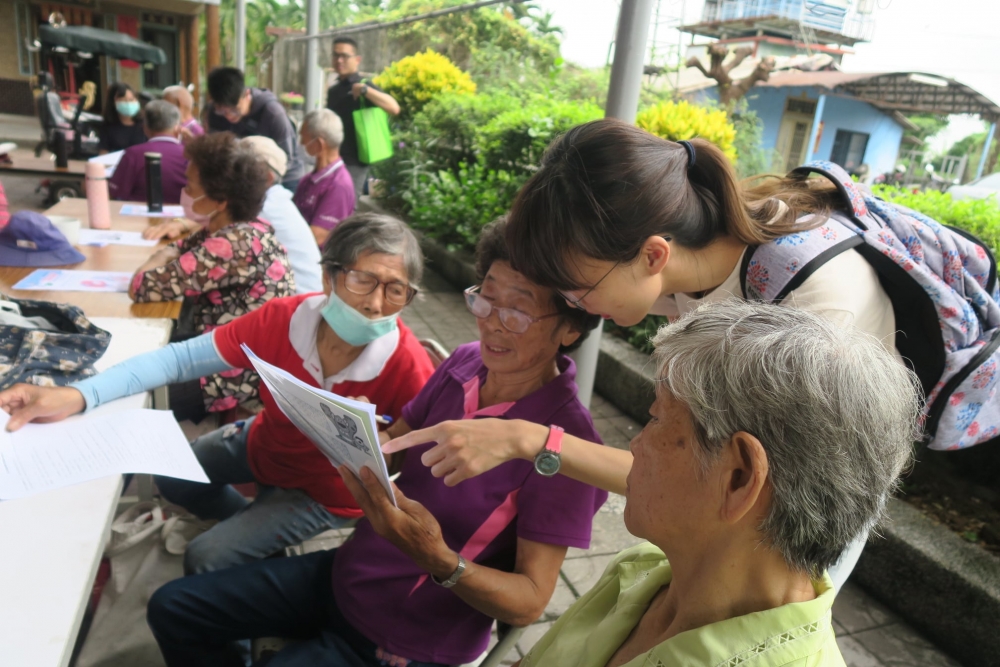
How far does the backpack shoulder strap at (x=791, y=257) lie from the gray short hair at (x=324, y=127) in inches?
152

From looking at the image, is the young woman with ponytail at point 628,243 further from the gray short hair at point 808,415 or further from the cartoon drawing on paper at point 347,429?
the gray short hair at point 808,415

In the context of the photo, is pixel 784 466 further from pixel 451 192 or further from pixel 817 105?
pixel 817 105

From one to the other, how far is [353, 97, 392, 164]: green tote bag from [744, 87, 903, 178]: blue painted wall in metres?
9.10

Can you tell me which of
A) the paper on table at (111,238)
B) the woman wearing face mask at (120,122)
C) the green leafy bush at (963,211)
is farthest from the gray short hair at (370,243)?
the woman wearing face mask at (120,122)

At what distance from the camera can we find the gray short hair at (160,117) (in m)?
5.54

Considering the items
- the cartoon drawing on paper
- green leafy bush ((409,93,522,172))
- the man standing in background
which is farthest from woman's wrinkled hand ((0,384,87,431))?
green leafy bush ((409,93,522,172))

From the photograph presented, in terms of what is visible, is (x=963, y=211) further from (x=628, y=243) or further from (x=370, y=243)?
(x=370, y=243)

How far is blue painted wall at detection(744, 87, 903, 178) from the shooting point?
522 inches

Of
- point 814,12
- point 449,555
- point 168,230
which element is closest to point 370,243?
point 449,555

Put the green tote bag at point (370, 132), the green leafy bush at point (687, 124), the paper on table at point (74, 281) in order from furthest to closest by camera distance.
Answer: the green tote bag at point (370, 132)
the green leafy bush at point (687, 124)
the paper on table at point (74, 281)

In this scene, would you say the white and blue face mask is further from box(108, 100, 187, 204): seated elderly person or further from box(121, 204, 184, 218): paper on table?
box(108, 100, 187, 204): seated elderly person

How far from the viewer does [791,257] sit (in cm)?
148

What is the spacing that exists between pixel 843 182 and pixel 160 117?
5.46 metres

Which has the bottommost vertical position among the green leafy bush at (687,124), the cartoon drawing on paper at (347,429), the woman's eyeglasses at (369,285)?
the cartoon drawing on paper at (347,429)
